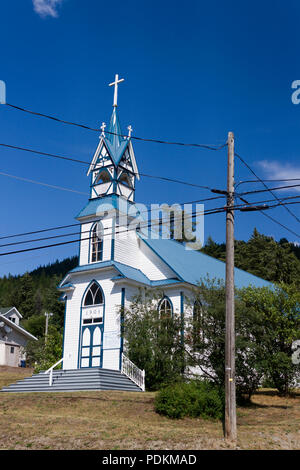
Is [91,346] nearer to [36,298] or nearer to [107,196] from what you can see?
[107,196]

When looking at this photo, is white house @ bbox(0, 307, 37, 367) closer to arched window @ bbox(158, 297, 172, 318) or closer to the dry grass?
arched window @ bbox(158, 297, 172, 318)

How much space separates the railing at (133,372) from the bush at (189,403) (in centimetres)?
653

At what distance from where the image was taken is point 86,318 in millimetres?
30094

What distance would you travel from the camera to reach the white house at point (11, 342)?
5219cm

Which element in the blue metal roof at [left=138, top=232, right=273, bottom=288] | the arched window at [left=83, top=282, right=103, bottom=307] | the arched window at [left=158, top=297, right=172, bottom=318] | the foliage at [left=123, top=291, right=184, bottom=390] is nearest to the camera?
the foliage at [left=123, top=291, right=184, bottom=390]

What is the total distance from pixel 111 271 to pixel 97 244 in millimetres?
2634

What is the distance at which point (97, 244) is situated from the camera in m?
31.7

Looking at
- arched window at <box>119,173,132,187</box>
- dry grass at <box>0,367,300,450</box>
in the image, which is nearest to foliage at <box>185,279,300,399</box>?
dry grass at <box>0,367,300,450</box>

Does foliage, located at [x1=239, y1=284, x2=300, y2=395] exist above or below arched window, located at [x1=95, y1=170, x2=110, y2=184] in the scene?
below

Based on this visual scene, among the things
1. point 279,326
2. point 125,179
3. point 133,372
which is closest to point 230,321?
point 279,326

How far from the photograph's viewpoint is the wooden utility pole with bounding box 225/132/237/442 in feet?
48.2
